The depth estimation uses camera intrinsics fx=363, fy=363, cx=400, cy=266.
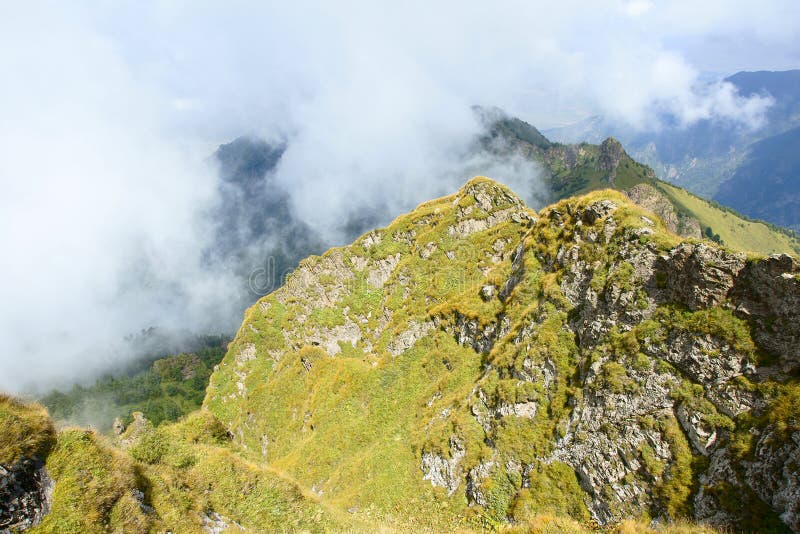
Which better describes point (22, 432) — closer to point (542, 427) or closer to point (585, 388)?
point (542, 427)

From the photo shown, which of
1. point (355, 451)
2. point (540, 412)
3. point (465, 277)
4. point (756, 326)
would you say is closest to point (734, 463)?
point (756, 326)

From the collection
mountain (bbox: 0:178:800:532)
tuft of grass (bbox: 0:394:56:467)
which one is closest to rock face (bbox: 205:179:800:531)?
mountain (bbox: 0:178:800:532)

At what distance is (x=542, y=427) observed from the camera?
22.0 m

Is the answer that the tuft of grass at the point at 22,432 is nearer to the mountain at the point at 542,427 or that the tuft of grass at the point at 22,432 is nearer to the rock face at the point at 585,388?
the mountain at the point at 542,427

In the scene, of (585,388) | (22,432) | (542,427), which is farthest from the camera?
(542,427)

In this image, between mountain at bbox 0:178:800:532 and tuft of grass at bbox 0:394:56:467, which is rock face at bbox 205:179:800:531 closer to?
mountain at bbox 0:178:800:532

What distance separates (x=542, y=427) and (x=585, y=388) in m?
3.69

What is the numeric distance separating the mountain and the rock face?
9cm

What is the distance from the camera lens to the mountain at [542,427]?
39.3 ft

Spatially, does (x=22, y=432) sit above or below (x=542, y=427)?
above

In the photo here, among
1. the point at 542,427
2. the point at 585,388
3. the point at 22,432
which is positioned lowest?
the point at 542,427

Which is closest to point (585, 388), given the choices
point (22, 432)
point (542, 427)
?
point (542, 427)

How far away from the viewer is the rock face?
14.9 metres

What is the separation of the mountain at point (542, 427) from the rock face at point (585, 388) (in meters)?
0.09
